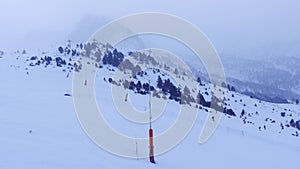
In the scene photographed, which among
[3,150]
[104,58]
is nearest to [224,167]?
[3,150]

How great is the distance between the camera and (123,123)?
14.6 m

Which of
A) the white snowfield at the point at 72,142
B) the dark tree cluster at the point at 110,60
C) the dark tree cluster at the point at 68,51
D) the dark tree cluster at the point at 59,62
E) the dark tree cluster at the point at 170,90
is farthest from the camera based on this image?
the dark tree cluster at the point at 68,51

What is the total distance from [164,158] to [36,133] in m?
3.22

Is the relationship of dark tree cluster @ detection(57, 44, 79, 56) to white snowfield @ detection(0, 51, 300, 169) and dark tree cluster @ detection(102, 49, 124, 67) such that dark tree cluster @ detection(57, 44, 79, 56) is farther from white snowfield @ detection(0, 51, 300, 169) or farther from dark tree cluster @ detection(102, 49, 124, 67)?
white snowfield @ detection(0, 51, 300, 169)

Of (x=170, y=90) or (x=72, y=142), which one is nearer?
(x=72, y=142)

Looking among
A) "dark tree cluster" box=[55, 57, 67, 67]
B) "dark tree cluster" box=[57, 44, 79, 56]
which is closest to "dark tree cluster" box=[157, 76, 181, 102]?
"dark tree cluster" box=[55, 57, 67, 67]

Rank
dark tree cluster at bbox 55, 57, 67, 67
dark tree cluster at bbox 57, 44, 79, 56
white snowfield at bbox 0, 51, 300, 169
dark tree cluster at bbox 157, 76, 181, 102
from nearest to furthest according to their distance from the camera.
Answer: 1. white snowfield at bbox 0, 51, 300, 169
2. dark tree cluster at bbox 157, 76, 181, 102
3. dark tree cluster at bbox 55, 57, 67, 67
4. dark tree cluster at bbox 57, 44, 79, 56

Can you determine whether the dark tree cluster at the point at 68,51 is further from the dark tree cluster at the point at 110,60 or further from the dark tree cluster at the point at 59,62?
the dark tree cluster at the point at 59,62

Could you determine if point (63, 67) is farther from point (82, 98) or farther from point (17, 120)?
point (17, 120)

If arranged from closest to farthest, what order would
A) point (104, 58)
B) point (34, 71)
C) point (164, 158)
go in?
point (164, 158) → point (34, 71) → point (104, 58)

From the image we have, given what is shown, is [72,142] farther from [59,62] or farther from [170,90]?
[59,62]

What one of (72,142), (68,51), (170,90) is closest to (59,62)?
(170,90)

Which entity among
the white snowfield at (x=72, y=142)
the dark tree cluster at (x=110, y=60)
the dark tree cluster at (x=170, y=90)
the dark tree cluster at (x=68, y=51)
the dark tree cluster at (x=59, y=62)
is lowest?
the white snowfield at (x=72, y=142)

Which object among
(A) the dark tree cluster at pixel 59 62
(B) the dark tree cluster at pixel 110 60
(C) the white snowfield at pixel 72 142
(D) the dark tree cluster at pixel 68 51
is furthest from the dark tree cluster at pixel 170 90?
(C) the white snowfield at pixel 72 142
